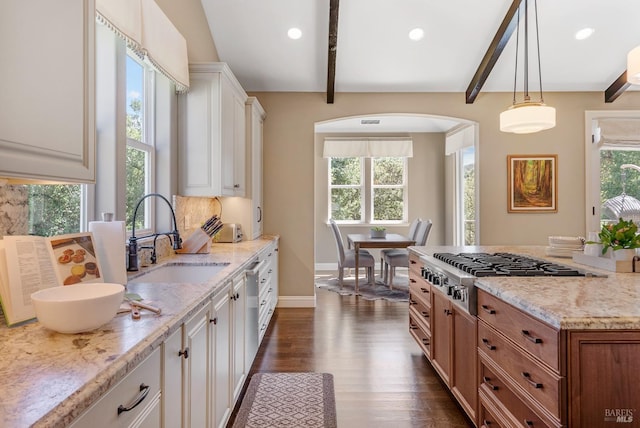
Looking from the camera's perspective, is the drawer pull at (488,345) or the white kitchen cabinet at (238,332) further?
the white kitchen cabinet at (238,332)

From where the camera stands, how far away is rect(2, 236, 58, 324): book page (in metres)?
1.14

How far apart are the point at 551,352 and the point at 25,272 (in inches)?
69.4

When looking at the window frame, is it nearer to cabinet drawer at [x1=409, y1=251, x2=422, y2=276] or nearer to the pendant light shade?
cabinet drawer at [x1=409, y1=251, x2=422, y2=276]

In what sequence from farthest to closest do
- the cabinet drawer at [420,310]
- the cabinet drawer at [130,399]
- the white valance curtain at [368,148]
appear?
1. the white valance curtain at [368,148]
2. the cabinet drawer at [420,310]
3. the cabinet drawer at [130,399]

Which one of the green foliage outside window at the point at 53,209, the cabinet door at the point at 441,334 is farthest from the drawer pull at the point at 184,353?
the cabinet door at the point at 441,334

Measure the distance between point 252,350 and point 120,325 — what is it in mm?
1838

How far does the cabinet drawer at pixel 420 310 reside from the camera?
282cm

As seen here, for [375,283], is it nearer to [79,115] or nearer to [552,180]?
[552,180]

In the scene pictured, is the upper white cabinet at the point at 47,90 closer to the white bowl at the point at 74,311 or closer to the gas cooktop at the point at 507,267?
the white bowl at the point at 74,311

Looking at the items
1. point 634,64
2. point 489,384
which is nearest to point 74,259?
point 489,384

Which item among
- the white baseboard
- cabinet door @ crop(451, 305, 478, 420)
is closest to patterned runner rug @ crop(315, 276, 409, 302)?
the white baseboard

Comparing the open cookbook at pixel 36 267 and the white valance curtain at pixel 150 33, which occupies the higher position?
the white valance curtain at pixel 150 33

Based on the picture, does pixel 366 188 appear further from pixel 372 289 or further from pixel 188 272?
pixel 188 272

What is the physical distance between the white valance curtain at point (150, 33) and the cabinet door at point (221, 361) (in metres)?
1.50
